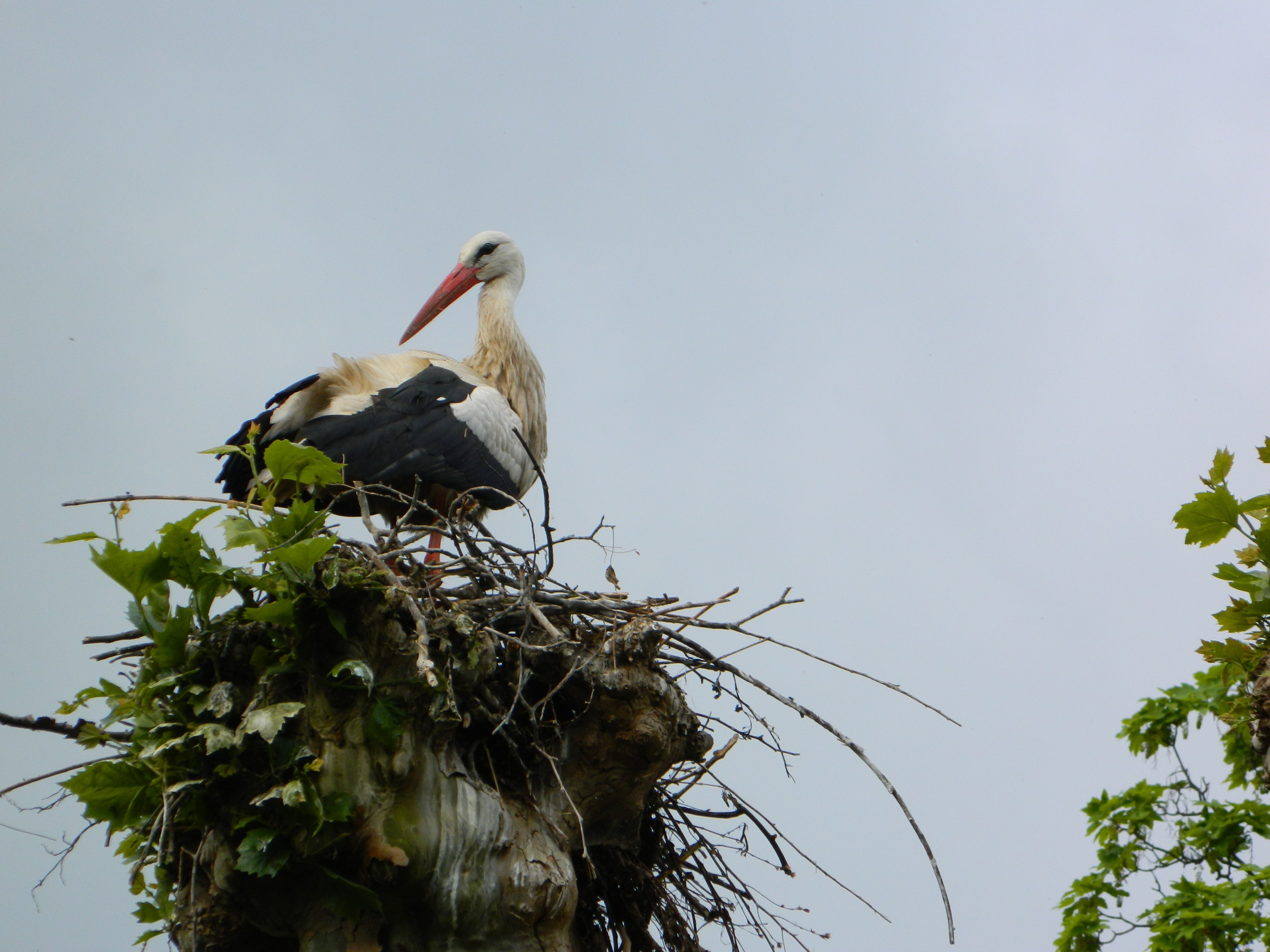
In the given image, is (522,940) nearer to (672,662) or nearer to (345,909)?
(345,909)

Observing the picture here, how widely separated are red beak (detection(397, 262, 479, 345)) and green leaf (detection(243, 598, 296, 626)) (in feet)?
14.6

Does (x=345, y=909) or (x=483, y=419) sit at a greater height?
(x=483, y=419)

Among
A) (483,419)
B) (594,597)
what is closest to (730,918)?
(594,597)

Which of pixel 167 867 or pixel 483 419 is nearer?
pixel 167 867

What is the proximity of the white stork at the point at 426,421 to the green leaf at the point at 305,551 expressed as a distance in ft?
6.02

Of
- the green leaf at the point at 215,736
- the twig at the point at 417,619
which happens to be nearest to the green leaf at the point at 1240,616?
the twig at the point at 417,619

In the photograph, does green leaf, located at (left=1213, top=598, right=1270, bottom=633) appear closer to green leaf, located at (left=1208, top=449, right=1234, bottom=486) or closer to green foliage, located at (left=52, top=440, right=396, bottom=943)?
green leaf, located at (left=1208, top=449, right=1234, bottom=486)

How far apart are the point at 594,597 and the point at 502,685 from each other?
456 millimetres

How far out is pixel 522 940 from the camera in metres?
3.30

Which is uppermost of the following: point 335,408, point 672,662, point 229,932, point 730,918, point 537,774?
point 335,408

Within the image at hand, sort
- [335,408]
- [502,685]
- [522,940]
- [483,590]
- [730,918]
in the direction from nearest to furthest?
[522,940], [502,685], [483,590], [730,918], [335,408]

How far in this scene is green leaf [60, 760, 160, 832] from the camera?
295cm

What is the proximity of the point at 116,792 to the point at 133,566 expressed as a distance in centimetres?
56

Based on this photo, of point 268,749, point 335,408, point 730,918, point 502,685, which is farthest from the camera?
point 335,408
